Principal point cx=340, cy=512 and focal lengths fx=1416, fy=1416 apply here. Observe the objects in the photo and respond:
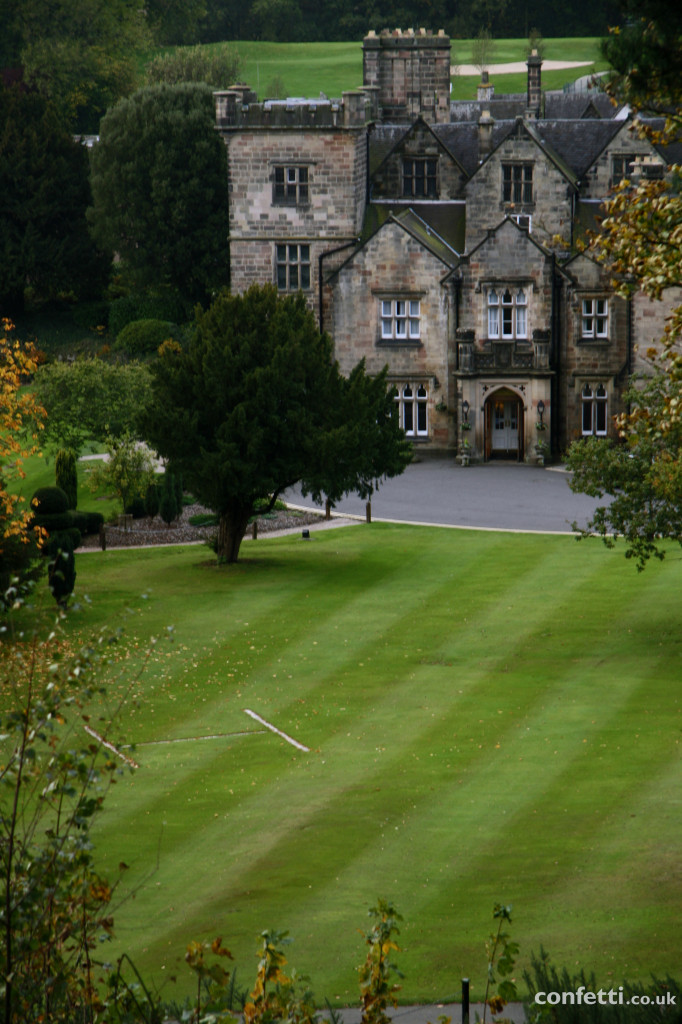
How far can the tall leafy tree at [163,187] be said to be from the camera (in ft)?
246

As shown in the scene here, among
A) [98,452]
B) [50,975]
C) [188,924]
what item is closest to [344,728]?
[188,924]

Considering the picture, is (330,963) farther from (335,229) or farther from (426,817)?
(335,229)

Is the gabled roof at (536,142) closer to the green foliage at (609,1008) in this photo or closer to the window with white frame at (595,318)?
the window with white frame at (595,318)

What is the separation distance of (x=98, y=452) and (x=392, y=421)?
21535mm

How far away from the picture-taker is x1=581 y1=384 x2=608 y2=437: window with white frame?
61.1 metres

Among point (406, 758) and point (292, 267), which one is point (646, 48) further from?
point (292, 267)

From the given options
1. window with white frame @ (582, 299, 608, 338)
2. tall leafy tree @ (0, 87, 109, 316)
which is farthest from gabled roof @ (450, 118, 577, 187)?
tall leafy tree @ (0, 87, 109, 316)

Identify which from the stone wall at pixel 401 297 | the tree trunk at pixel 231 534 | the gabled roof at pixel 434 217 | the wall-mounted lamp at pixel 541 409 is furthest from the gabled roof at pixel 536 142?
the tree trunk at pixel 231 534

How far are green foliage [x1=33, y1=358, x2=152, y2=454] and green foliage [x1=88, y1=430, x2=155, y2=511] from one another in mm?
2933

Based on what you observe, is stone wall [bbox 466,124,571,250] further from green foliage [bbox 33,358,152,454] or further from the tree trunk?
the tree trunk

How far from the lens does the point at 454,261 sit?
61.8 metres

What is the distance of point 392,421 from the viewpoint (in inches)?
1745

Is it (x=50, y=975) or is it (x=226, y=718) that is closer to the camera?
(x=50, y=975)

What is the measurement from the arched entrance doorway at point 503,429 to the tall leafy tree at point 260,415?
1744cm
